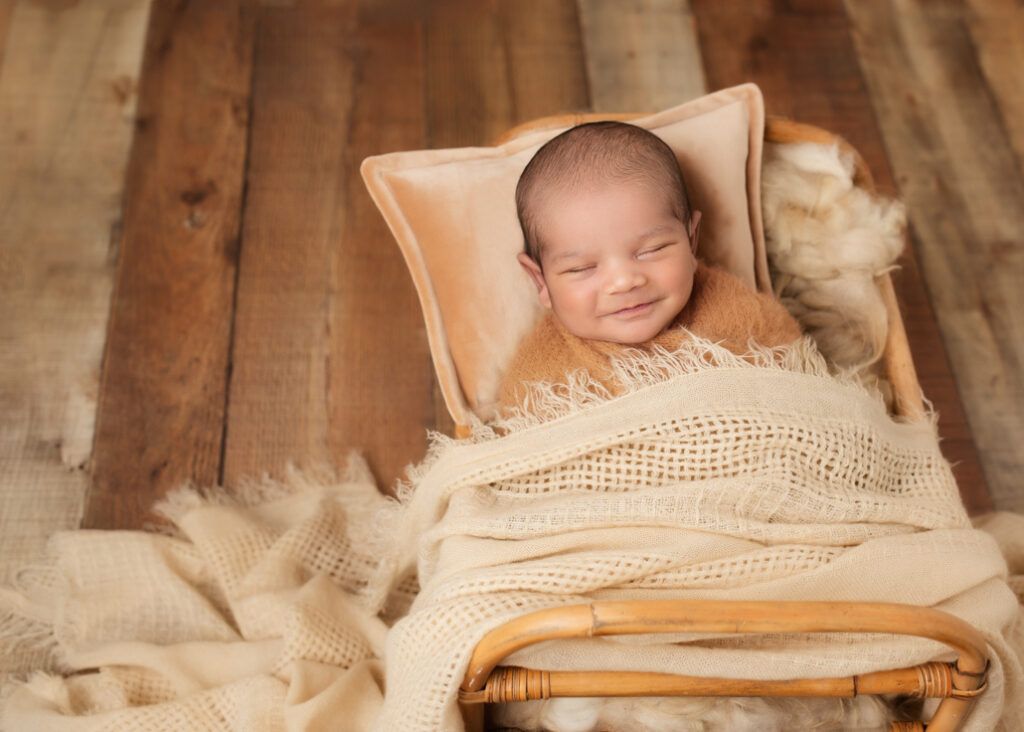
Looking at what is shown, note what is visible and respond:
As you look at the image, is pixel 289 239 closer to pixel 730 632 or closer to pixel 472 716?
pixel 472 716

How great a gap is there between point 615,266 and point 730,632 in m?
0.60

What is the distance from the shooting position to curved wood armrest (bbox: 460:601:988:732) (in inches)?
32.9

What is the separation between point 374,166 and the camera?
4.87 ft

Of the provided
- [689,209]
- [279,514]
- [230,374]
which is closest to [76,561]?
[279,514]

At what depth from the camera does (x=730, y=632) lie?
0.84 metres

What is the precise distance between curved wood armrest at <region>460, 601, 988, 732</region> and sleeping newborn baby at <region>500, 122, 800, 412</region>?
0.44m

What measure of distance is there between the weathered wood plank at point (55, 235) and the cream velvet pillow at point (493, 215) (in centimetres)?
77

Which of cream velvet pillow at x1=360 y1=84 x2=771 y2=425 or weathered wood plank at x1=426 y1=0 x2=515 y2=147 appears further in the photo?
weathered wood plank at x1=426 y1=0 x2=515 y2=147

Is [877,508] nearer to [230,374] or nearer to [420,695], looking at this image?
[420,695]

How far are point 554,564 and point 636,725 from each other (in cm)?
20

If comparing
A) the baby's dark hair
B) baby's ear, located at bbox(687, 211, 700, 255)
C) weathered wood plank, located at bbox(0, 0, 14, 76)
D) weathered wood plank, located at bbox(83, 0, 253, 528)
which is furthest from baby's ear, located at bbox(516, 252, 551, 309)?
weathered wood plank, located at bbox(0, 0, 14, 76)

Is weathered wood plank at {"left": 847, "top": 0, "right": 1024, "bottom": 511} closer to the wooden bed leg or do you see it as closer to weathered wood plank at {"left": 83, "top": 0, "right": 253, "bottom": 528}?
the wooden bed leg

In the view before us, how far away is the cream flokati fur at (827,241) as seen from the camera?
150 centimetres

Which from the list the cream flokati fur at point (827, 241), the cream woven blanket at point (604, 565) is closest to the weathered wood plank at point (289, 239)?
the cream woven blanket at point (604, 565)
